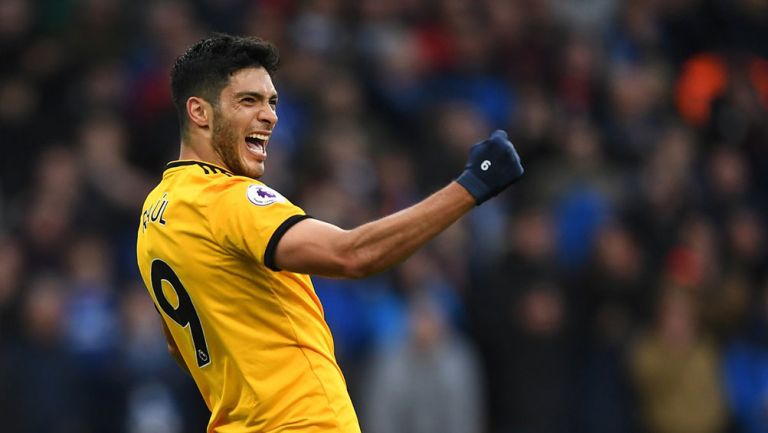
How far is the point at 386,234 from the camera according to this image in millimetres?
4820

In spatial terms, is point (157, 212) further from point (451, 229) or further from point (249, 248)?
point (451, 229)

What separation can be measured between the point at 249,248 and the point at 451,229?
7.04 m

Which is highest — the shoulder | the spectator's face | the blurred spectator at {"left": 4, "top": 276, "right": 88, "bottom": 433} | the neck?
the spectator's face

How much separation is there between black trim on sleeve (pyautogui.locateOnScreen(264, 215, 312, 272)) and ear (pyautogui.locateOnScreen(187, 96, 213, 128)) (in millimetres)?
707

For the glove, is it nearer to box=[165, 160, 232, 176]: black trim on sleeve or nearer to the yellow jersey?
the yellow jersey

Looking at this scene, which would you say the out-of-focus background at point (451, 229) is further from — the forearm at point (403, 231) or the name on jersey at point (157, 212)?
the forearm at point (403, 231)

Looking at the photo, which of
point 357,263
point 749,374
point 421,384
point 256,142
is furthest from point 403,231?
point 749,374

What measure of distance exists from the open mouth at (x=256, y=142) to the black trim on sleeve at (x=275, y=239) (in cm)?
57

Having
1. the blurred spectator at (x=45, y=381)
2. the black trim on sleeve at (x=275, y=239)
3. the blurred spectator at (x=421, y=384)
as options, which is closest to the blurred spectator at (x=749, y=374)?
the blurred spectator at (x=421, y=384)

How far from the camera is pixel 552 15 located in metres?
15.1

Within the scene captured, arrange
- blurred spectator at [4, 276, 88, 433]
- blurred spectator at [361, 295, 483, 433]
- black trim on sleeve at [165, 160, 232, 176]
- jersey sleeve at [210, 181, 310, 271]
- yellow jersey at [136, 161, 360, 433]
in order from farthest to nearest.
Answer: blurred spectator at [361, 295, 483, 433]
blurred spectator at [4, 276, 88, 433]
black trim on sleeve at [165, 160, 232, 176]
yellow jersey at [136, 161, 360, 433]
jersey sleeve at [210, 181, 310, 271]

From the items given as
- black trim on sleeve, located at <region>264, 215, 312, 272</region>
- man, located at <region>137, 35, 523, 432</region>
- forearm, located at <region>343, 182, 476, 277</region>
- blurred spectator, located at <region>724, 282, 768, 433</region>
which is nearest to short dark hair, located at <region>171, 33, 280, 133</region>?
man, located at <region>137, 35, 523, 432</region>

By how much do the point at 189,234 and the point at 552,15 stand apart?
1039 centimetres

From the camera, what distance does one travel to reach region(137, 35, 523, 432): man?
4848 mm
